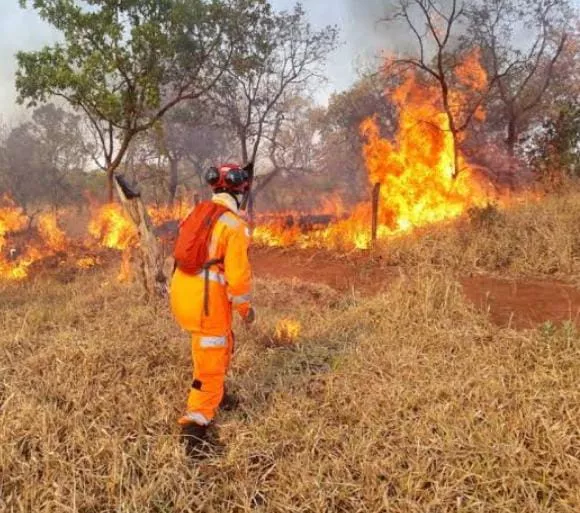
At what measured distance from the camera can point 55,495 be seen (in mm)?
3062

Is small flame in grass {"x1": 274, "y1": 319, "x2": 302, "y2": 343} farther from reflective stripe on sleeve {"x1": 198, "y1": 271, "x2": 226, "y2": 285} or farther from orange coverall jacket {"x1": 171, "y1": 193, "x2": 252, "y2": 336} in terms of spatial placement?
reflective stripe on sleeve {"x1": 198, "y1": 271, "x2": 226, "y2": 285}

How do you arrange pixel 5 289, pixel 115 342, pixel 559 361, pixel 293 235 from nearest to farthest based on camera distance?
1. pixel 559 361
2. pixel 115 342
3. pixel 5 289
4. pixel 293 235

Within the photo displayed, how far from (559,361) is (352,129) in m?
22.0

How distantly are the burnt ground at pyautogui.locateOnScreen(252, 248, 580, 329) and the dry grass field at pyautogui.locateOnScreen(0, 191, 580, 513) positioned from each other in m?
0.56

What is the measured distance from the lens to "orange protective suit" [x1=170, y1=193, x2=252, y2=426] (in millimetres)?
3574

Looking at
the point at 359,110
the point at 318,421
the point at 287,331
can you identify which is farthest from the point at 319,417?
the point at 359,110

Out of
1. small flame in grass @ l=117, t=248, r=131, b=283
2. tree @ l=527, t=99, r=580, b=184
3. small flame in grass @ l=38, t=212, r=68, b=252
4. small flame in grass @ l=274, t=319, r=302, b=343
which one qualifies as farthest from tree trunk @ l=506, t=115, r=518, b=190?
small flame in grass @ l=38, t=212, r=68, b=252

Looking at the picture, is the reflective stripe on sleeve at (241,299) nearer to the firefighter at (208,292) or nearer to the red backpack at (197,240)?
the firefighter at (208,292)

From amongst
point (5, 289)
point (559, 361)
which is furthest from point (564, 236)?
point (5, 289)

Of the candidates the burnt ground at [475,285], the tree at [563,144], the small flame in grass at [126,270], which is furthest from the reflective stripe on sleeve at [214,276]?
the tree at [563,144]

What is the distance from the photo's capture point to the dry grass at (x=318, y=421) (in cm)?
312

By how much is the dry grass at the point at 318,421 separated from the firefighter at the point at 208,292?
37cm

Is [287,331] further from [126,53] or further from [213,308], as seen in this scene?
[126,53]

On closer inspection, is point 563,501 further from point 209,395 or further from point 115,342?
point 115,342
